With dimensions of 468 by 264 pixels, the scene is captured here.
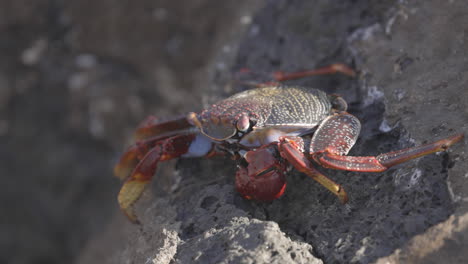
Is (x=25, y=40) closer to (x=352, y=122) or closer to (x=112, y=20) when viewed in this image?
(x=112, y=20)

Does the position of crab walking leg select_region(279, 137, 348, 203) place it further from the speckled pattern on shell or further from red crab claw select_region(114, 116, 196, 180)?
red crab claw select_region(114, 116, 196, 180)

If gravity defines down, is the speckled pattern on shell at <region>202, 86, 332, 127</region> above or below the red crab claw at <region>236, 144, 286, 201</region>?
above

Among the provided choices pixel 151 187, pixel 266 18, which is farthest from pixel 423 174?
pixel 266 18

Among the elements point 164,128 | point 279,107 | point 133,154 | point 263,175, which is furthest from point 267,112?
point 133,154

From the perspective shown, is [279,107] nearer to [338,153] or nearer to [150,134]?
[338,153]

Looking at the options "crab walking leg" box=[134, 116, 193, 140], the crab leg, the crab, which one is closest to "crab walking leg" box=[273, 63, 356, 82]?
the crab

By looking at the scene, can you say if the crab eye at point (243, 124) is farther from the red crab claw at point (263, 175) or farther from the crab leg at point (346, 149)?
the crab leg at point (346, 149)
